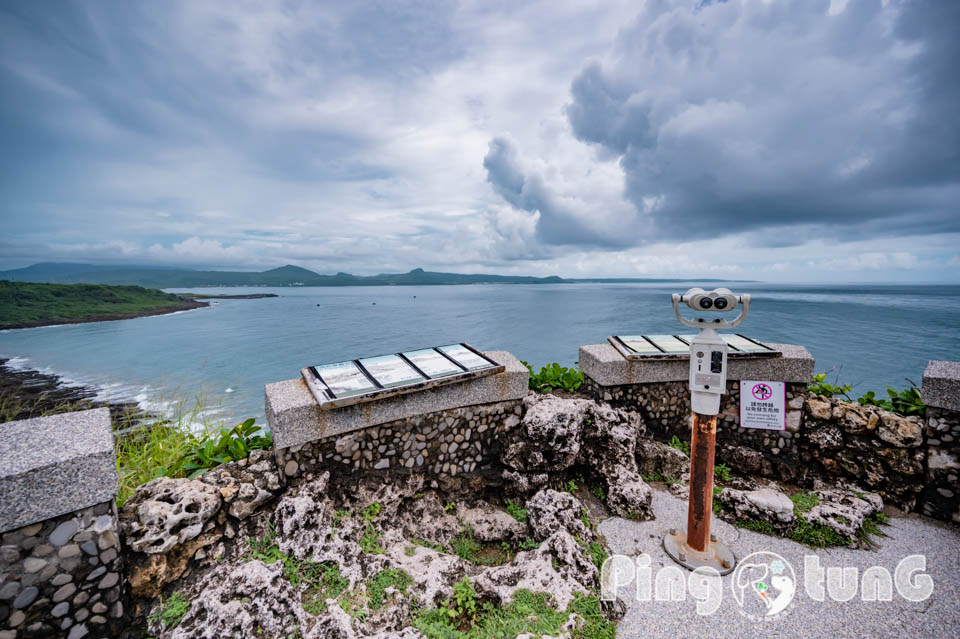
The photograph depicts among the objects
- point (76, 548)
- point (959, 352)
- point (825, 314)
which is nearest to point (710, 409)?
point (76, 548)

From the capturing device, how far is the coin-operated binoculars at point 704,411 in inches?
117

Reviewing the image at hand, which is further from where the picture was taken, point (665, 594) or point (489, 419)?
point (489, 419)

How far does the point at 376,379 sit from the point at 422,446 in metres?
0.84

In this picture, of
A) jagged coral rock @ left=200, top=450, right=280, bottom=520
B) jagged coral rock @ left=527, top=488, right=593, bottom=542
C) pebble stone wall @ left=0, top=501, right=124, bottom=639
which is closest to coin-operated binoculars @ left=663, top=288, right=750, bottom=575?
jagged coral rock @ left=527, top=488, right=593, bottom=542

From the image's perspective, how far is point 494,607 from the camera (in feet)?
8.82

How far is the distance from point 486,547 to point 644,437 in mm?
2505

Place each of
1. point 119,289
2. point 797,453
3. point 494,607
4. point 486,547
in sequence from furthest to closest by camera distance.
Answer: point 119,289 → point 797,453 → point 486,547 → point 494,607

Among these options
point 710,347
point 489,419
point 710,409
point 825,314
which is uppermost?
point 710,347

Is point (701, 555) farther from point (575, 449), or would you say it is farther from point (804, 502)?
point (804, 502)

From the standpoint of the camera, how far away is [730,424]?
504 cm

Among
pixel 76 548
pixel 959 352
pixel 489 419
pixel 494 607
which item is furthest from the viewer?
pixel 959 352

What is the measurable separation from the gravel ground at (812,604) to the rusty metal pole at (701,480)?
32 centimetres

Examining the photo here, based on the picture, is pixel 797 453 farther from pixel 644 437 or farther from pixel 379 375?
pixel 379 375

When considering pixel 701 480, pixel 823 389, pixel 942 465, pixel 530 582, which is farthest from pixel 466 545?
pixel 823 389
